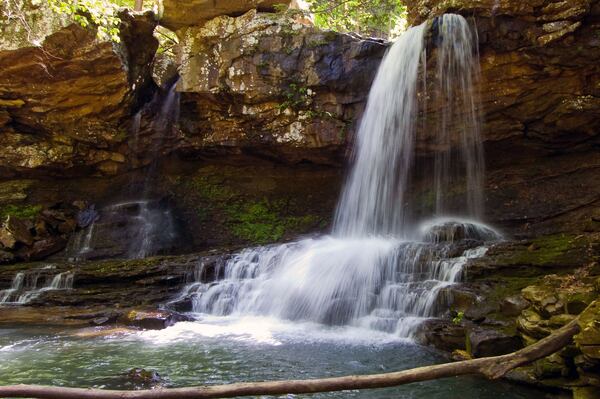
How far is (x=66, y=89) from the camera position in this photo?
13.3 meters

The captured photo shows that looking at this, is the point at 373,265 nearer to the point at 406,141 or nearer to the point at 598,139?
the point at 406,141

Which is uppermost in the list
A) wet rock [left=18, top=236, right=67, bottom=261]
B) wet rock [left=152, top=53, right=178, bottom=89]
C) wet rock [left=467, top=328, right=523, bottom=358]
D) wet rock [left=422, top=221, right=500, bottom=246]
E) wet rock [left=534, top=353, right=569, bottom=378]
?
wet rock [left=152, top=53, right=178, bottom=89]

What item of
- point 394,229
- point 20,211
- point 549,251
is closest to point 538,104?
point 394,229

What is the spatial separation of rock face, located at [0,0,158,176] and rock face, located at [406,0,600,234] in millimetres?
8212

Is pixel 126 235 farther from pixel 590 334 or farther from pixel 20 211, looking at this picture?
pixel 590 334

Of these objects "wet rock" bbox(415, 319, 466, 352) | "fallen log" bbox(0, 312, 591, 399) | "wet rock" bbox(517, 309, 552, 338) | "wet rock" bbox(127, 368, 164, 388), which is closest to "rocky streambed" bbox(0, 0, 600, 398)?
"wet rock" bbox(415, 319, 466, 352)

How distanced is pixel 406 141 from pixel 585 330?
30.3 feet

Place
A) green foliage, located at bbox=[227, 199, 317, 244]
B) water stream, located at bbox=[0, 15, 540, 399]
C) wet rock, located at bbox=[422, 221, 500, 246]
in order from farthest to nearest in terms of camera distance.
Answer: green foliage, located at bbox=[227, 199, 317, 244] → wet rock, located at bbox=[422, 221, 500, 246] → water stream, located at bbox=[0, 15, 540, 399]

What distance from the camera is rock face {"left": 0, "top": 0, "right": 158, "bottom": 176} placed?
39.9ft

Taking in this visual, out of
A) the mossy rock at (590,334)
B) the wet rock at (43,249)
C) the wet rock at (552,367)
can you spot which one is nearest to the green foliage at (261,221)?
the wet rock at (43,249)

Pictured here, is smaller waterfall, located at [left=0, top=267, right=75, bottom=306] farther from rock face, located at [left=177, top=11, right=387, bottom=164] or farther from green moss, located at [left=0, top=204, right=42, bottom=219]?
rock face, located at [left=177, top=11, right=387, bottom=164]

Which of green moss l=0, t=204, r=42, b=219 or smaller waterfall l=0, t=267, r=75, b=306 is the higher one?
green moss l=0, t=204, r=42, b=219

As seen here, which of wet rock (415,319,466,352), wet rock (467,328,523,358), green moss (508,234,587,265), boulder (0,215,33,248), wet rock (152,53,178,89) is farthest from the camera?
wet rock (152,53,178,89)

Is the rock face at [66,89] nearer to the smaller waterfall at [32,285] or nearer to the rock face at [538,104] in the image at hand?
the smaller waterfall at [32,285]
